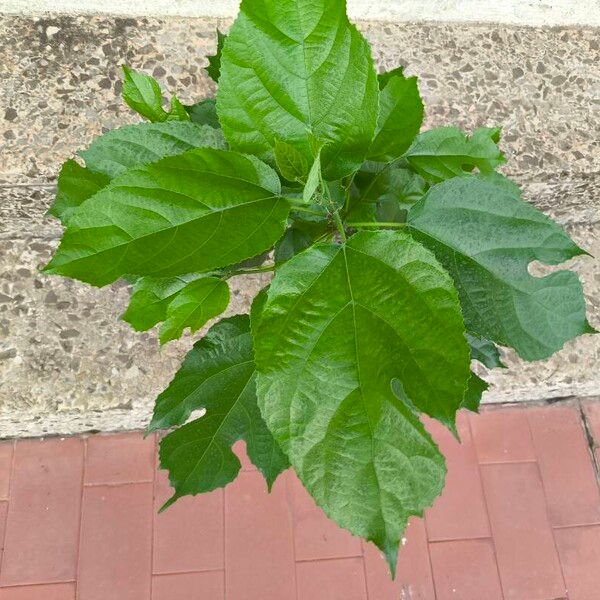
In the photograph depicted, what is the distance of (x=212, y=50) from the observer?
136 centimetres

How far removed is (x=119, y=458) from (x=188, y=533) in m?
0.26

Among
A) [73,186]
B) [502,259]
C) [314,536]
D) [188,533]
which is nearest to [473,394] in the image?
[502,259]

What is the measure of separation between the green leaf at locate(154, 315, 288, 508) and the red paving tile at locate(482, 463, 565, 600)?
0.99 metres

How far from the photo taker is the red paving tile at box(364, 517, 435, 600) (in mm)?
1555

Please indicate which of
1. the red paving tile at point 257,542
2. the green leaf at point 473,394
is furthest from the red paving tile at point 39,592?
the green leaf at point 473,394

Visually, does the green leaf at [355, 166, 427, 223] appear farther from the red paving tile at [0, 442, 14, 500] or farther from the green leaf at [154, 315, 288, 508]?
the red paving tile at [0, 442, 14, 500]

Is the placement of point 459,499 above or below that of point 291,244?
below

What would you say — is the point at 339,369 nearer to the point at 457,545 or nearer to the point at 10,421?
the point at 10,421

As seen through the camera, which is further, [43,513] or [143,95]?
[43,513]

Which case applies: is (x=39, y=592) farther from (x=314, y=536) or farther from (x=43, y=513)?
(x=314, y=536)

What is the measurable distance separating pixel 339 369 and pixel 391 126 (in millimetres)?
327

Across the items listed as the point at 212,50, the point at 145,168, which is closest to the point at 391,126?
the point at 145,168

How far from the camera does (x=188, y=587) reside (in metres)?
1.53

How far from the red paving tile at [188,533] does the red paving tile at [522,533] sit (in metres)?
0.72
